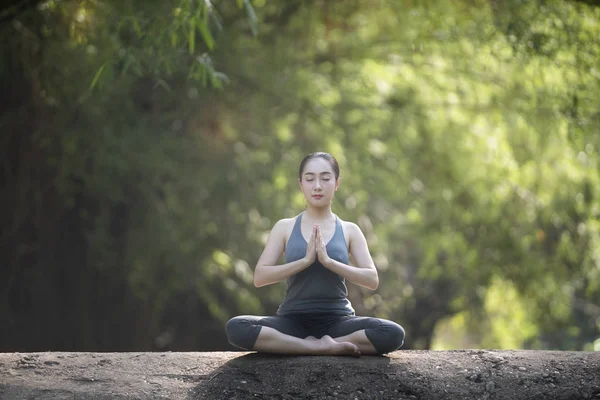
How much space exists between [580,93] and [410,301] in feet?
12.6

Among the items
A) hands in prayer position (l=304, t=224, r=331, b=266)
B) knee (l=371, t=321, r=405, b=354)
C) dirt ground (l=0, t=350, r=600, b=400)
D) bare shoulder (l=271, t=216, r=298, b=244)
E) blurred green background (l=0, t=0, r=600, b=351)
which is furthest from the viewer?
blurred green background (l=0, t=0, r=600, b=351)

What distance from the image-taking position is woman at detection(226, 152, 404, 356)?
4.20 m

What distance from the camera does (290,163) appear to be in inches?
352

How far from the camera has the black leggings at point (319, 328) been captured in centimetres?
423

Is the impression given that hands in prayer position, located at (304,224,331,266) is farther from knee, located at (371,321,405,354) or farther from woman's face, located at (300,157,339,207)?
knee, located at (371,321,405,354)

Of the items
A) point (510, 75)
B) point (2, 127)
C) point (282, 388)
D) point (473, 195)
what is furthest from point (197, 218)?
point (282, 388)

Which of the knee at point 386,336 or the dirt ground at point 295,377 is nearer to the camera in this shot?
the dirt ground at point 295,377

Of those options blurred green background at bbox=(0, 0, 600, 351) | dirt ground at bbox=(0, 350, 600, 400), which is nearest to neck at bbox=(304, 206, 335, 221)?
dirt ground at bbox=(0, 350, 600, 400)

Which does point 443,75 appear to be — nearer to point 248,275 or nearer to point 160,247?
point 248,275

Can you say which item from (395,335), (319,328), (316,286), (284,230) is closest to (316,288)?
(316,286)

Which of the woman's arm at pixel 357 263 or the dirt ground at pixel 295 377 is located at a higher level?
the woman's arm at pixel 357 263

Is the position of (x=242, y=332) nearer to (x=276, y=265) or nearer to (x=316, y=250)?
(x=276, y=265)

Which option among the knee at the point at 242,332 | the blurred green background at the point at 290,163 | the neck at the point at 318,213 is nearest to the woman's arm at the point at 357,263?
the neck at the point at 318,213

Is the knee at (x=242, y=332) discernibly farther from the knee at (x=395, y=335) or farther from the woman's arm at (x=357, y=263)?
the knee at (x=395, y=335)
